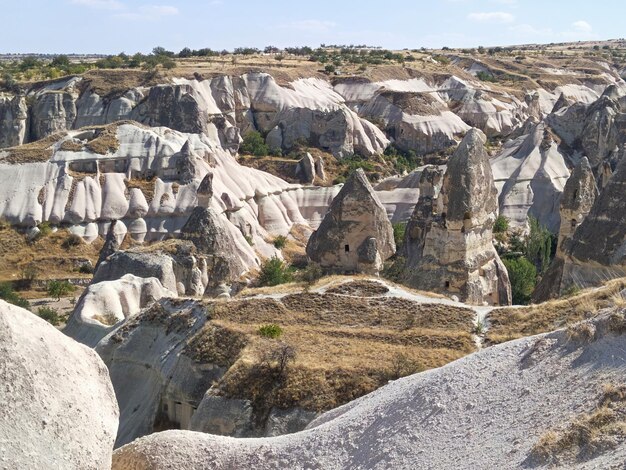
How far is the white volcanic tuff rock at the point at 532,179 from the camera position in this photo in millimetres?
46500

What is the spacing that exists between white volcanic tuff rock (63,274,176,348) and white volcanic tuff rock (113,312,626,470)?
11.0 meters

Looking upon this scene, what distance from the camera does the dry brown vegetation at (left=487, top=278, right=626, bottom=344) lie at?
14.0m

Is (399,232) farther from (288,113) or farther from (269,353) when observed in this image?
(288,113)

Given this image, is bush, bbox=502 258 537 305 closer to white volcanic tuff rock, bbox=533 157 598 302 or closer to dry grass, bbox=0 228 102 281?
white volcanic tuff rock, bbox=533 157 598 302

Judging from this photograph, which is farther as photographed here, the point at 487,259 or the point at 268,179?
the point at 268,179

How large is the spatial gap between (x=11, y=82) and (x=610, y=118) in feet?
162

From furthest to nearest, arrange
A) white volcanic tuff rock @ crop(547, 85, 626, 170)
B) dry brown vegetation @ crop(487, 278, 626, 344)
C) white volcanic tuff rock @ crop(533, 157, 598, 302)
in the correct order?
white volcanic tuff rock @ crop(547, 85, 626, 170)
white volcanic tuff rock @ crop(533, 157, 598, 302)
dry brown vegetation @ crop(487, 278, 626, 344)

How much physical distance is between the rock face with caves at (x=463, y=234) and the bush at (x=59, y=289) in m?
20.0

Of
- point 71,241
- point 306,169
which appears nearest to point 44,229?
point 71,241

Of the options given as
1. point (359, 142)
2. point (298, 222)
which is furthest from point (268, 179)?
point (359, 142)

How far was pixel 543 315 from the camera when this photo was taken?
50.5ft

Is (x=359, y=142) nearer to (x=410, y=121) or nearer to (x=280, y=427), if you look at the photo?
(x=410, y=121)

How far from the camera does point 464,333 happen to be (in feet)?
50.9

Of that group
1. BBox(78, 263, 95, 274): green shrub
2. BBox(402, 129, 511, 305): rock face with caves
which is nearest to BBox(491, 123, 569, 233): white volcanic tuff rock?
BBox(78, 263, 95, 274): green shrub
